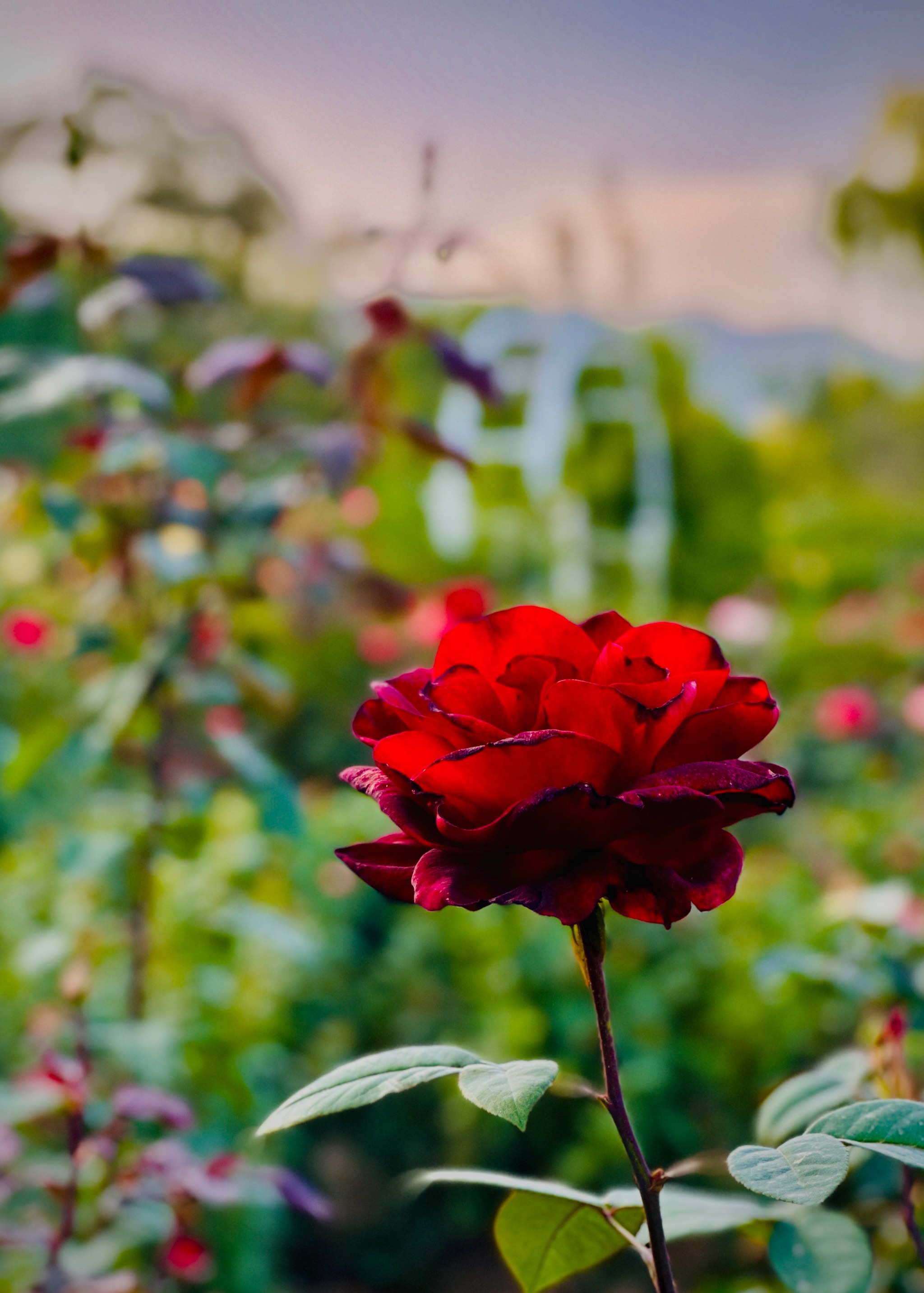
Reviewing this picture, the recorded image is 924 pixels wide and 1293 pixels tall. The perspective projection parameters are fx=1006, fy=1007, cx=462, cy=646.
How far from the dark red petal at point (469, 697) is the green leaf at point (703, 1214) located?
0.23 metres

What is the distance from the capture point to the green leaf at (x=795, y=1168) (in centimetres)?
29

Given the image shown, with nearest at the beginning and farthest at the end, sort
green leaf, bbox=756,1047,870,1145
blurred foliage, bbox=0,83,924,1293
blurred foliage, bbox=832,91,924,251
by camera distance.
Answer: green leaf, bbox=756,1047,870,1145
blurred foliage, bbox=0,83,924,1293
blurred foliage, bbox=832,91,924,251

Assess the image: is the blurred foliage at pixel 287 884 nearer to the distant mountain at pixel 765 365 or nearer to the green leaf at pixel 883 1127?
the green leaf at pixel 883 1127

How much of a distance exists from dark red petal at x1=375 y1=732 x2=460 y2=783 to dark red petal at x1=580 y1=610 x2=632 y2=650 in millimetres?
A: 93

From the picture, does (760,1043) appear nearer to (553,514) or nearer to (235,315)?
(553,514)

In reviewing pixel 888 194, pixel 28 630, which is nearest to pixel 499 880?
pixel 28 630

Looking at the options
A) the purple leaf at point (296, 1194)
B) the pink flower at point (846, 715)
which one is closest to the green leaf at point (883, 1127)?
the purple leaf at point (296, 1194)

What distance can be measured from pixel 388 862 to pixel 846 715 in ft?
6.33

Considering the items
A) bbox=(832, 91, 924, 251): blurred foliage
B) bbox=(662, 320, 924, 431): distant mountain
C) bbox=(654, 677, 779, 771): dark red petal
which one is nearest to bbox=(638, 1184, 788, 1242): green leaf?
bbox=(654, 677, 779, 771): dark red petal

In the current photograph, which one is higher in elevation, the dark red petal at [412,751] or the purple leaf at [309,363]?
the dark red petal at [412,751]

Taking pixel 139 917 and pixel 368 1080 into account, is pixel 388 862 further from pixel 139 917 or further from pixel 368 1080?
pixel 139 917

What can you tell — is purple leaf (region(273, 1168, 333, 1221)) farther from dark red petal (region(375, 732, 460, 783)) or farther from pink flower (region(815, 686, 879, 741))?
pink flower (region(815, 686, 879, 741))

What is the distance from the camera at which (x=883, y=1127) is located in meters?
0.34

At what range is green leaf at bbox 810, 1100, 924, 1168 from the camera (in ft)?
1.07
